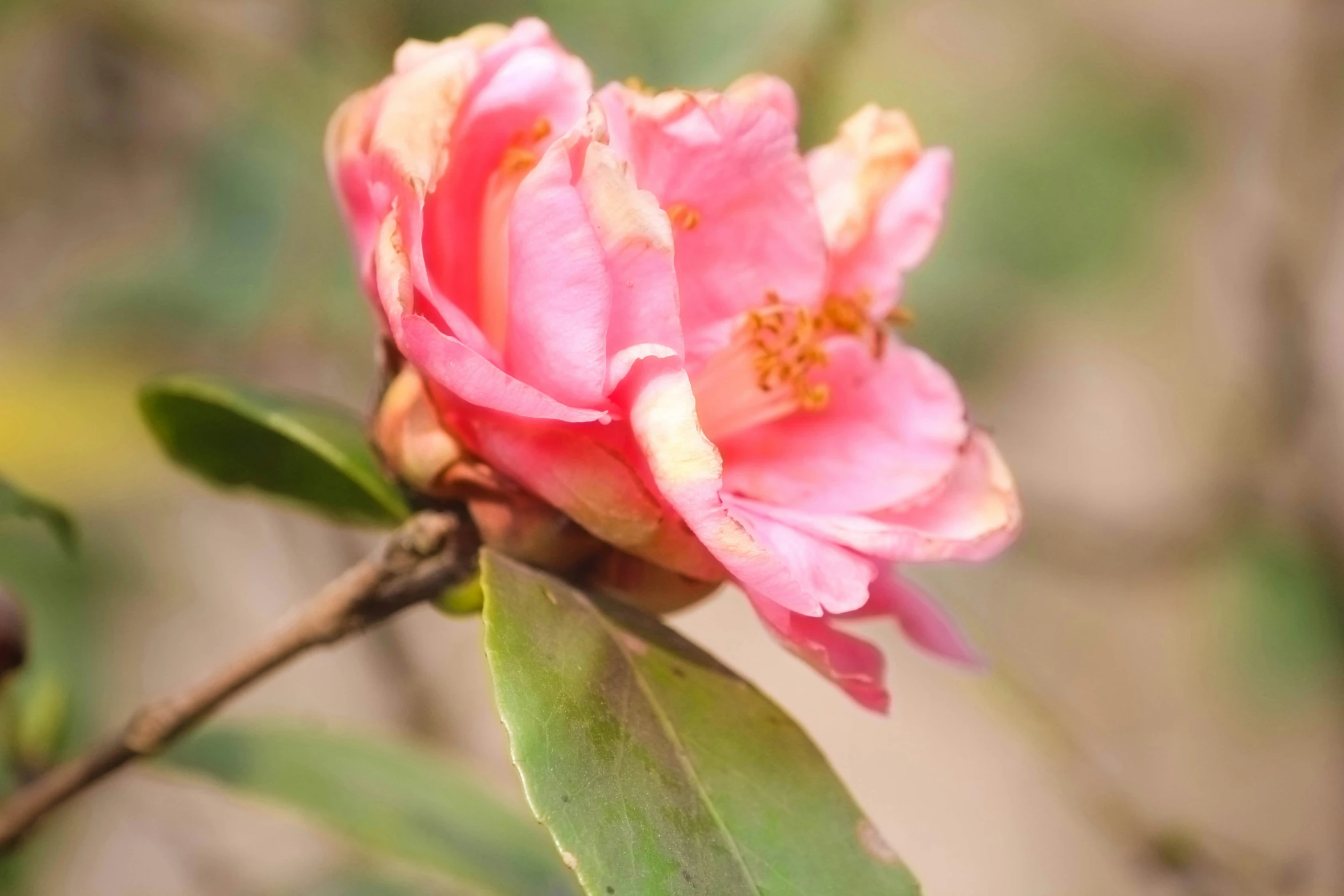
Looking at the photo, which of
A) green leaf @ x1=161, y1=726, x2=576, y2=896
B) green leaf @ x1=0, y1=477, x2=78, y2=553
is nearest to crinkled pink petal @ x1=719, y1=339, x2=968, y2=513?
green leaf @ x1=0, y1=477, x2=78, y2=553

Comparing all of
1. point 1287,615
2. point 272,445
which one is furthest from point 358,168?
point 1287,615

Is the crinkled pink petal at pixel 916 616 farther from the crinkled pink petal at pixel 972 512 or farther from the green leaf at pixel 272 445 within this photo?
the green leaf at pixel 272 445

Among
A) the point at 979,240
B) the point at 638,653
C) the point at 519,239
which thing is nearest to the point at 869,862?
the point at 638,653

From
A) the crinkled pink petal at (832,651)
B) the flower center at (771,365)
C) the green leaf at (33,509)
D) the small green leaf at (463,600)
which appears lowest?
the green leaf at (33,509)

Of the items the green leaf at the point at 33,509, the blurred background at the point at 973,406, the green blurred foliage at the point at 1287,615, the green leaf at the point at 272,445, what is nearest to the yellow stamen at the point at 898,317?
the green leaf at the point at 272,445

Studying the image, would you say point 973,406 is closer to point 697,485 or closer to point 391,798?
point 391,798

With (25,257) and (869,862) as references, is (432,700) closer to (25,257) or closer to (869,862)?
(25,257)
